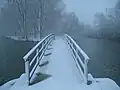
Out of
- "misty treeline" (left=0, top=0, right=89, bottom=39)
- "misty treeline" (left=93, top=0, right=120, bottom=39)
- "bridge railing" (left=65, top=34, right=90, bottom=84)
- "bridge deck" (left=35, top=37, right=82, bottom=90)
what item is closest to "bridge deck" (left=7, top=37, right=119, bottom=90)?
"bridge deck" (left=35, top=37, right=82, bottom=90)


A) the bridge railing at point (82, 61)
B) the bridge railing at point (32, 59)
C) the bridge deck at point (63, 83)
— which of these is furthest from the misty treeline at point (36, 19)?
the bridge deck at point (63, 83)

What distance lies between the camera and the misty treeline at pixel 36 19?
3550 centimetres

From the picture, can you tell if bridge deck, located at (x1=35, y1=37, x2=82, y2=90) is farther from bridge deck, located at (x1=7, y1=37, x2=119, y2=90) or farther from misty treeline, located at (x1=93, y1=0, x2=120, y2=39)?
misty treeline, located at (x1=93, y1=0, x2=120, y2=39)

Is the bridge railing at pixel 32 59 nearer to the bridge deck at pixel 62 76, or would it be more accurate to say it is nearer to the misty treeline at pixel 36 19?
the bridge deck at pixel 62 76

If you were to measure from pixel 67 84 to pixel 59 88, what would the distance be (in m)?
0.42

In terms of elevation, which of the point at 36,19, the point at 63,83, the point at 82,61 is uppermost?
the point at 36,19

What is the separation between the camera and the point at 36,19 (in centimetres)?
4078

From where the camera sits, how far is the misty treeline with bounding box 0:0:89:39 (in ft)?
116

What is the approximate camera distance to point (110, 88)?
6188 millimetres

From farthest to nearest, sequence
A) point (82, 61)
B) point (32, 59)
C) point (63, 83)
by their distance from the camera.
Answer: point (82, 61) < point (32, 59) < point (63, 83)

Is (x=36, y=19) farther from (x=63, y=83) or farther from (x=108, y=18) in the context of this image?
(x=63, y=83)

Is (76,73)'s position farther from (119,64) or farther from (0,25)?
(0,25)

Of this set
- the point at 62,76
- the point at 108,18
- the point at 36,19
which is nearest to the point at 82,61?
the point at 62,76

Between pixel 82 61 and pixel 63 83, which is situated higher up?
pixel 82 61
